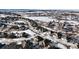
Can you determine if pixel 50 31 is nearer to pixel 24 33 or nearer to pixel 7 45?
→ pixel 24 33

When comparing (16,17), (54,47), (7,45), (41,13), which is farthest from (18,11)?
(54,47)
